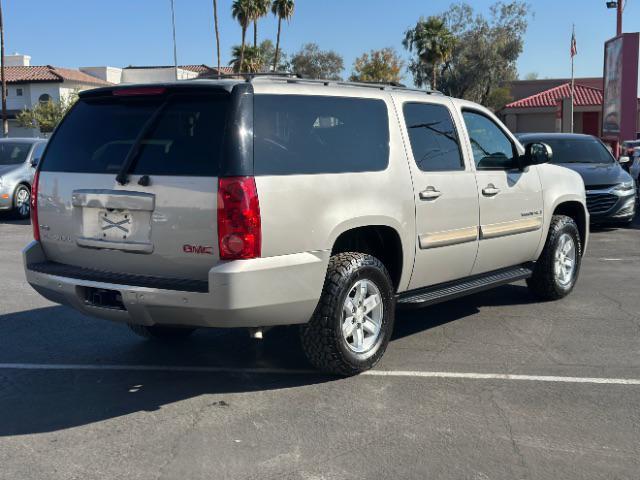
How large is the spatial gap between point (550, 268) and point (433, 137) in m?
2.21

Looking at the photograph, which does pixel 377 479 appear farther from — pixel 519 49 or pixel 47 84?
pixel 519 49

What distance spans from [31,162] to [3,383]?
1145 centimetres

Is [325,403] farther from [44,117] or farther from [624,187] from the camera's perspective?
[44,117]

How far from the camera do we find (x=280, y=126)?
15.3ft

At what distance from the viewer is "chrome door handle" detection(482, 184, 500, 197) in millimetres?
6168

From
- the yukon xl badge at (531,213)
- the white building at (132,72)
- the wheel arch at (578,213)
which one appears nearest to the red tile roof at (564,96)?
the white building at (132,72)

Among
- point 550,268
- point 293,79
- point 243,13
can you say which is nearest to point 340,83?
point 293,79

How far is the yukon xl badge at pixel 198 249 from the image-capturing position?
435 centimetres

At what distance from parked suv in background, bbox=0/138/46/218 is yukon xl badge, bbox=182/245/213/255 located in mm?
11459

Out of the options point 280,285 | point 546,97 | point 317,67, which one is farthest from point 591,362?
point 317,67

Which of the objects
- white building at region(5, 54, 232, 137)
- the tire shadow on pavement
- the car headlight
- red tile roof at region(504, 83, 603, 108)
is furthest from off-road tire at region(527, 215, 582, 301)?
white building at region(5, 54, 232, 137)

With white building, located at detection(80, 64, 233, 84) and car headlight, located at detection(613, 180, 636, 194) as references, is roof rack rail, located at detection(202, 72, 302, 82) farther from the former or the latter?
white building, located at detection(80, 64, 233, 84)

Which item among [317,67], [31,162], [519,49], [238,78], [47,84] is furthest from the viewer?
[317,67]

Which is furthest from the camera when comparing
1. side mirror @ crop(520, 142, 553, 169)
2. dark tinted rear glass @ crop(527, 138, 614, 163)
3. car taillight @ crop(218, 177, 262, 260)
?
dark tinted rear glass @ crop(527, 138, 614, 163)
